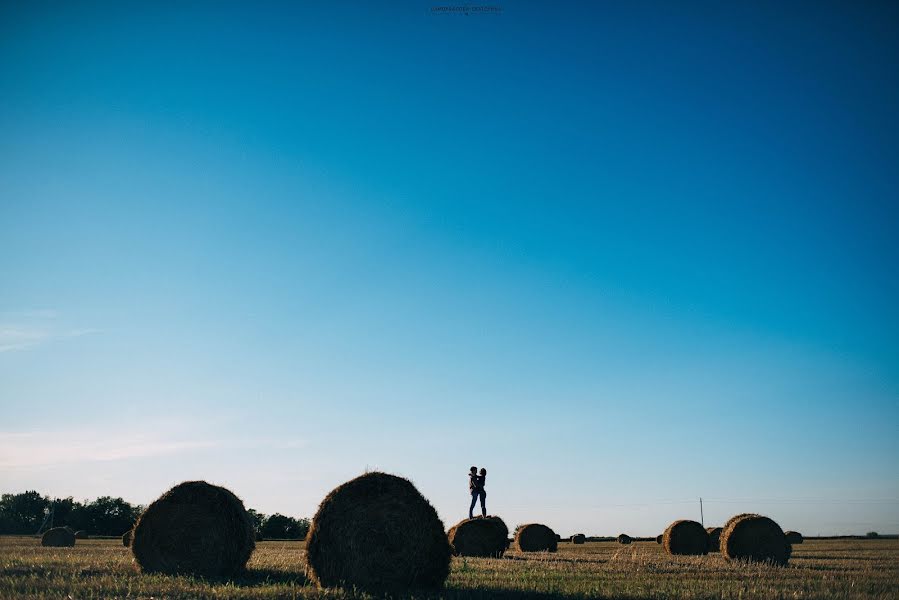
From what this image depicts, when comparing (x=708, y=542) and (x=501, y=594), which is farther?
(x=708, y=542)

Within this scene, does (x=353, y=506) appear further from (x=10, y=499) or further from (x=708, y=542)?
(x=10, y=499)

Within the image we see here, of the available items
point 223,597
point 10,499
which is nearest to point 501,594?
point 223,597

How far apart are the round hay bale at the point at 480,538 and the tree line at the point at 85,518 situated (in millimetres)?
32913

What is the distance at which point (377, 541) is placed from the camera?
10.1 meters

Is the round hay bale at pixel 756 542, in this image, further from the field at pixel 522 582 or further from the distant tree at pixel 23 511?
the distant tree at pixel 23 511

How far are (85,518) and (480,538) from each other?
49924 millimetres

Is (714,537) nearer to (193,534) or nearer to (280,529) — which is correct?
(193,534)

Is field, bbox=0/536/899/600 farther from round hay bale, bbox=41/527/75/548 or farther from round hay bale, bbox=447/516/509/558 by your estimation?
round hay bale, bbox=41/527/75/548

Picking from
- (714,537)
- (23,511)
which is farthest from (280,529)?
(714,537)

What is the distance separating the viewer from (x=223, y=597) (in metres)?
8.04

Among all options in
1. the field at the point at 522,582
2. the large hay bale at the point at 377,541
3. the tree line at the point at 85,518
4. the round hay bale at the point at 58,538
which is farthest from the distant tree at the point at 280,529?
the large hay bale at the point at 377,541

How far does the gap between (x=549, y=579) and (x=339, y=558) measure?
12.0 ft

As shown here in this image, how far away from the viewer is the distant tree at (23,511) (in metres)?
58.8

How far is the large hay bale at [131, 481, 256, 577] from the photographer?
12.1 meters
